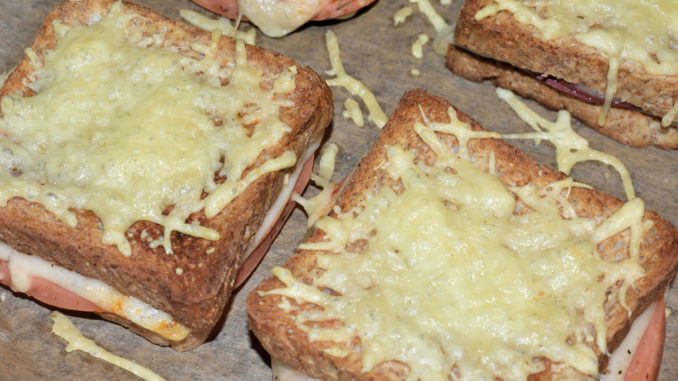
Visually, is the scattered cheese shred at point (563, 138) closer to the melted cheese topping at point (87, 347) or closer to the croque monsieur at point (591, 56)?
the croque monsieur at point (591, 56)

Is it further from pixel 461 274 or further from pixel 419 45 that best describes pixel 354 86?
pixel 461 274

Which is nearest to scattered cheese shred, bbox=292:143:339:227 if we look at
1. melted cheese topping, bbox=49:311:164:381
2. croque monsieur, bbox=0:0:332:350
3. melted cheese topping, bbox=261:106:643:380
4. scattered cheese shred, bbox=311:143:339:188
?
scattered cheese shred, bbox=311:143:339:188

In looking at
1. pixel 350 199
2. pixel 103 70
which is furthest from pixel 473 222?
pixel 103 70

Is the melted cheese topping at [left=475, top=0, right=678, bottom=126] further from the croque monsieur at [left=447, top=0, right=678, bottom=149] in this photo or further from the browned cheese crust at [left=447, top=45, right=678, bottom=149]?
the browned cheese crust at [left=447, top=45, right=678, bottom=149]

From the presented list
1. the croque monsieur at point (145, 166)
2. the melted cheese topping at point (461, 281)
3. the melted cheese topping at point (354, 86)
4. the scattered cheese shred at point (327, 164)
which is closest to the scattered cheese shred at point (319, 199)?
the scattered cheese shred at point (327, 164)

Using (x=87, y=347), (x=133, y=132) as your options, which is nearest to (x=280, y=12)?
(x=133, y=132)

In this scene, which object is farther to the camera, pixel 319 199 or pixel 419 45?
pixel 419 45

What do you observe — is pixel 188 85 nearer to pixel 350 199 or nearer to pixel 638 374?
pixel 350 199
